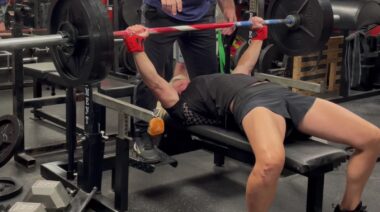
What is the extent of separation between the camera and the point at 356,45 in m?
4.57

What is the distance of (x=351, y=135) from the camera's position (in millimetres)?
2258

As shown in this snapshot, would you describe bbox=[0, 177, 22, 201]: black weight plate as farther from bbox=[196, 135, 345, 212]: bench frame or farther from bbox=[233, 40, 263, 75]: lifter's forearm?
bbox=[233, 40, 263, 75]: lifter's forearm

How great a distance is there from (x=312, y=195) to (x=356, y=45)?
267 centimetres

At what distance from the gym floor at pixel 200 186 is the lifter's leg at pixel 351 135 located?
1.34 ft

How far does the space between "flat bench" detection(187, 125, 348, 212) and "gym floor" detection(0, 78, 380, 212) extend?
408 millimetres

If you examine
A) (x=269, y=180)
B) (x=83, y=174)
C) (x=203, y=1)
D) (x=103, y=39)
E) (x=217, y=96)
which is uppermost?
(x=203, y=1)

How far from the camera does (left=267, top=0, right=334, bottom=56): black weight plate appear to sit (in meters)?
2.97

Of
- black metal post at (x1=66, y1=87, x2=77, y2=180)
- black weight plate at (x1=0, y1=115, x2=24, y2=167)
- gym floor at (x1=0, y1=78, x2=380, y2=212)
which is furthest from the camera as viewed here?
black metal post at (x1=66, y1=87, x2=77, y2=180)

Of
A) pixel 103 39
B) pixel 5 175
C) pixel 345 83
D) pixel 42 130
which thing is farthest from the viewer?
pixel 345 83

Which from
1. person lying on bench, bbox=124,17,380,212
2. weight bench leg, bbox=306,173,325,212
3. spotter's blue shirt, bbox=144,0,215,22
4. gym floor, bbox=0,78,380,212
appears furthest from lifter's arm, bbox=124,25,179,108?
weight bench leg, bbox=306,173,325,212

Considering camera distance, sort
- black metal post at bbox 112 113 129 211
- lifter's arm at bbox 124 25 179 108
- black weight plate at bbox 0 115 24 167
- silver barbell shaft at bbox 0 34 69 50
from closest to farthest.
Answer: silver barbell shaft at bbox 0 34 69 50 < lifter's arm at bbox 124 25 179 108 < black metal post at bbox 112 113 129 211 < black weight plate at bbox 0 115 24 167

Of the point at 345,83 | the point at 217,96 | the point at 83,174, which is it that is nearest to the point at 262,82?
the point at 217,96

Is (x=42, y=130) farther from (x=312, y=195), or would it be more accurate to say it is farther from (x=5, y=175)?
(x=312, y=195)

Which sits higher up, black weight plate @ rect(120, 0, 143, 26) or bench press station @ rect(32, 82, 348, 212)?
black weight plate @ rect(120, 0, 143, 26)
